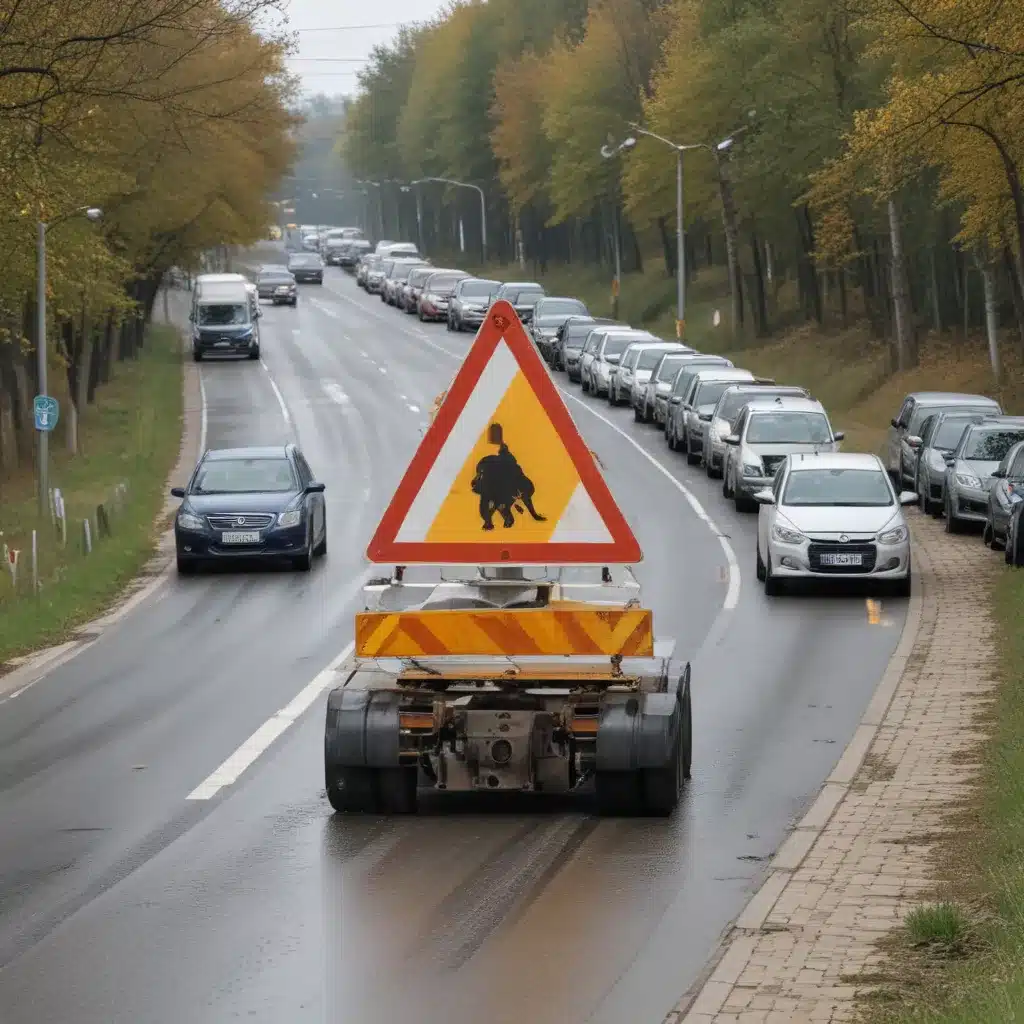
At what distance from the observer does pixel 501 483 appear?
1208cm

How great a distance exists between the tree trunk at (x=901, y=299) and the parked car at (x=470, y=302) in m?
24.0

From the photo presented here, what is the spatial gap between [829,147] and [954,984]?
180ft

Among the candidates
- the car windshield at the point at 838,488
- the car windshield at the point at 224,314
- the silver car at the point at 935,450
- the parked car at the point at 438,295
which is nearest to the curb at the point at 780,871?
the car windshield at the point at 838,488

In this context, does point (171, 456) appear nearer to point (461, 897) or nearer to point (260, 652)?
point (260, 652)

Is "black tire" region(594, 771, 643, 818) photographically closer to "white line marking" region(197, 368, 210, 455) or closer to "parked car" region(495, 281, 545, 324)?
"white line marking" region(197, 368, 210, 455)

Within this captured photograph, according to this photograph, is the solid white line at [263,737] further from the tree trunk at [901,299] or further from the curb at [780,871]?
the tree trunk at [901,299]

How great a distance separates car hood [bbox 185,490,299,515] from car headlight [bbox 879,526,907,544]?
8.26 m

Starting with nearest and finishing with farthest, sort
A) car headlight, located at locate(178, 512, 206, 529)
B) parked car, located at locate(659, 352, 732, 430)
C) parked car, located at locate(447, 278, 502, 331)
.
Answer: car headlight, located at locate(178, 512, 206, 529)
parked car, located at locate(659, 352, 732, 430)
parked car, located at locate(447, 278, 502, 331)

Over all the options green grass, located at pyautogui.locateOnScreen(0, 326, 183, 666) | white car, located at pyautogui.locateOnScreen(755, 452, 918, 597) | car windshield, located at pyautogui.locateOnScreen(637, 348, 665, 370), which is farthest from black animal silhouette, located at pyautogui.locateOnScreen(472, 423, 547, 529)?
car windshield, located at pyautogui.locateOnScreen(637, 348, 665, 370)

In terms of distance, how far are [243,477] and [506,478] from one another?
1983cm

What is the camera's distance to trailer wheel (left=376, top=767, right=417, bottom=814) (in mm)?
13492

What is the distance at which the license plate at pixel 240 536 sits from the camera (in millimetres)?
29953

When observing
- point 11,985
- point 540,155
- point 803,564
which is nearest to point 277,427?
point 803,564

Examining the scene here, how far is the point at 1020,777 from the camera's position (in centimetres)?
1349
